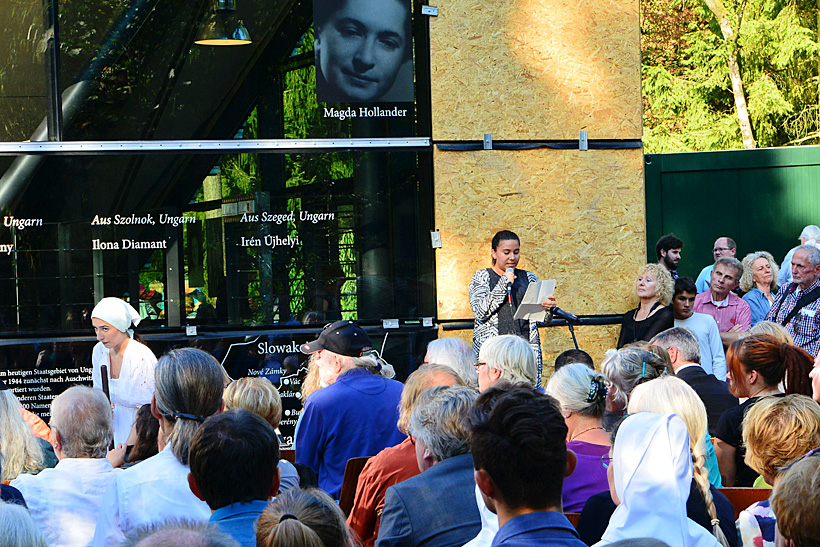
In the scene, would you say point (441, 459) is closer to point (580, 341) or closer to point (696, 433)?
point (696, 433)

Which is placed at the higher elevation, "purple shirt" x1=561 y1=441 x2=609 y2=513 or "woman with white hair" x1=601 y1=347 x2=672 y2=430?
"woman with white hair" x1=601 y1=347 x2=672 y2=430

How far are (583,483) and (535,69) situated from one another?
15.8ft

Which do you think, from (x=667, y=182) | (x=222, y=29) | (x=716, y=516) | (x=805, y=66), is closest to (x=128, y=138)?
(x=222, y=29)

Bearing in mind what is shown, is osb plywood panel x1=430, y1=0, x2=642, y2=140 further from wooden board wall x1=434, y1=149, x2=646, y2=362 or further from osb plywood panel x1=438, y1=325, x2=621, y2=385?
osb plywood panel x1=438, y1=325, x2=621, y2=385

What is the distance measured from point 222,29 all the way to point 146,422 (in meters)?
4.06

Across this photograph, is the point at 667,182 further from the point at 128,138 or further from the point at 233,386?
the point at 233,386

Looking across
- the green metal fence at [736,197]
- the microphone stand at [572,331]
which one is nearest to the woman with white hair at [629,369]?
the microphone stand at [572,331]

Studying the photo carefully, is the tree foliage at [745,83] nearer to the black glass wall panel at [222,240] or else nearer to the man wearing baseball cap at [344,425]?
the black glass wall panel at [222,240]

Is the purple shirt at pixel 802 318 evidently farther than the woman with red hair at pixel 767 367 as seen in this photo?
Yes

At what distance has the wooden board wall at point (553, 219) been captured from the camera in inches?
294

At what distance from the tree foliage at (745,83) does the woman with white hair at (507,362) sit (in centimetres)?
1627

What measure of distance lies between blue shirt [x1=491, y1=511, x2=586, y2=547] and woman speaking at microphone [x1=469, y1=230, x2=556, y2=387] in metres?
4.96

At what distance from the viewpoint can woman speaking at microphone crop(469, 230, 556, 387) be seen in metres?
7.15

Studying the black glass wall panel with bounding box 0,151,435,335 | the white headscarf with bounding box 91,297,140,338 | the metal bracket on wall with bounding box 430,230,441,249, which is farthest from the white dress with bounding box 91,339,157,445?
the metal bracket on wall with bounding box 430,230,441,249
